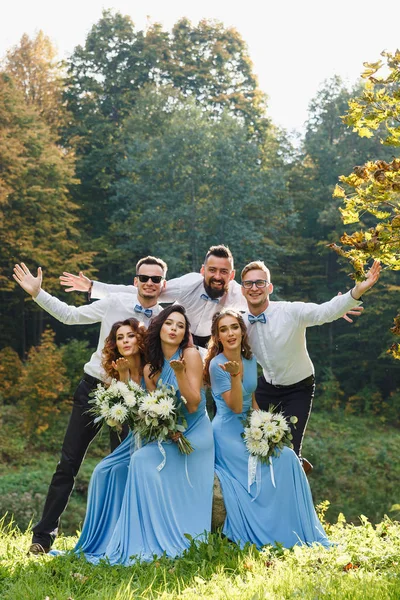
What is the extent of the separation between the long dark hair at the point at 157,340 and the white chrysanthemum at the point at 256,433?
87 cm

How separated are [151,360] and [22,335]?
1862cm

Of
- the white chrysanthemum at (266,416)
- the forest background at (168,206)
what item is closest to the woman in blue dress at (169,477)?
the white chrysanthemum at (266,416)

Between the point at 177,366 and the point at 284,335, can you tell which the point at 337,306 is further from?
the point at 177,366

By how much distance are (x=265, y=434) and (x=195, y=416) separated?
60 cm

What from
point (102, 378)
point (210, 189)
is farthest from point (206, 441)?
point (210, 189)

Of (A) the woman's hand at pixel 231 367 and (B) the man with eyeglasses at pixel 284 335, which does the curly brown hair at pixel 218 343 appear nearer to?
(B) the man with eyeglasses at pixel 284 335

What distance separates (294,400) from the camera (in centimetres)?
680

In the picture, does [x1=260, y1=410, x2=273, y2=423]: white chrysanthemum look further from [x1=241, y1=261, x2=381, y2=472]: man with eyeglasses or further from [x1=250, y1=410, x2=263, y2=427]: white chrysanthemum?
[x1=241, y1=261, x2=381, y2=472]: man with eyeglasses

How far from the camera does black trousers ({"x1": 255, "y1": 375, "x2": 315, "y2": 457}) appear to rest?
6.77 metres

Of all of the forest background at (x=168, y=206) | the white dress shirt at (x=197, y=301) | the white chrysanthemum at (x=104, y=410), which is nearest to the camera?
the white chrysanthemum at (x=104, y=410)

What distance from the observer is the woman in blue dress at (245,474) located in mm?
6176

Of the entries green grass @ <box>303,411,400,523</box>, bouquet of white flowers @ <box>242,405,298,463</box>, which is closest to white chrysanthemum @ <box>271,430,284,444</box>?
bouquet of white flowers @ <box>242,405,298,463</box>

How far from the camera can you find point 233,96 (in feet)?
97.3

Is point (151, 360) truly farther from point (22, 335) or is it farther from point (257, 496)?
point (22, 335)
